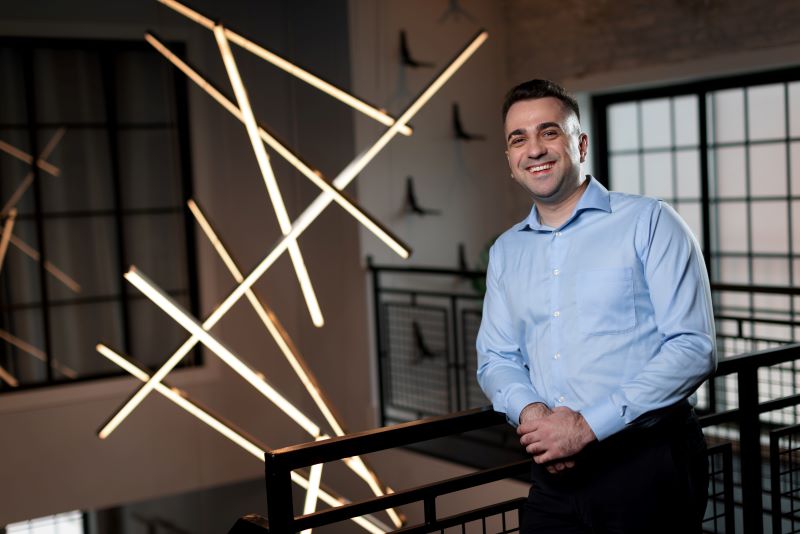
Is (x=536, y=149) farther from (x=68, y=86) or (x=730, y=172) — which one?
(x=68, y=86)

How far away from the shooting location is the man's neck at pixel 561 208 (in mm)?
1964

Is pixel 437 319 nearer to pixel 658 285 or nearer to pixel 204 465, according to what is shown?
pixel 204 465

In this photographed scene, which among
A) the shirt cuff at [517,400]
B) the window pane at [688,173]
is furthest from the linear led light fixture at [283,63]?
the window pane at [688,173]

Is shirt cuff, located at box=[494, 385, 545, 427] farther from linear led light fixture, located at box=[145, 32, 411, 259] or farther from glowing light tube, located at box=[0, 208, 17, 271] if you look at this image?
glowing light tube, located at box=[0, 208, 17, 271]

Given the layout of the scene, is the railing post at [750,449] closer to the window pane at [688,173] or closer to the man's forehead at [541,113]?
the man's forehead at [541,113]

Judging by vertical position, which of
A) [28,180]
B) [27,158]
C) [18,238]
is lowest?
[18,238]

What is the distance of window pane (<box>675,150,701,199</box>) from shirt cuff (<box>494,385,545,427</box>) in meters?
4.14

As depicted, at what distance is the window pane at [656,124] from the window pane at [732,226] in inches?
22.2

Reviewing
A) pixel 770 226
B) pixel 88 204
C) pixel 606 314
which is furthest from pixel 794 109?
pixel 88 204

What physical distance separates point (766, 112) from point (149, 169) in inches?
154

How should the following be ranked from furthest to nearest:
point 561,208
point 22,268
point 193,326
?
point 22,268 → point 193,326 → point 561,208

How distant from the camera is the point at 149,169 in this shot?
6406mm

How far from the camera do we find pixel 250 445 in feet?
11.1

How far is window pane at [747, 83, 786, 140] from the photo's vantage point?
5285 mm
